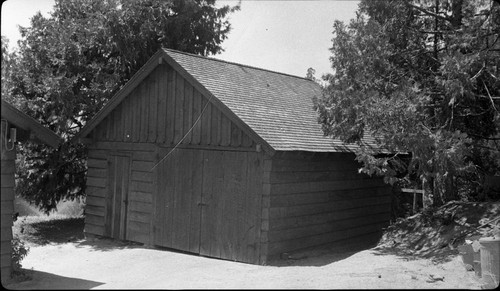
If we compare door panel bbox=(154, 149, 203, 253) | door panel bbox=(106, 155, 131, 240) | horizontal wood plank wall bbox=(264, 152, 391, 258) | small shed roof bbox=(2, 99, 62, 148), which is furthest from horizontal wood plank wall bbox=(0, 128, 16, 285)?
horizontal wood plank wall bbox=(264, 152, 391, 258)

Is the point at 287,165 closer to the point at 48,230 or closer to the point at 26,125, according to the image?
the point at 26,125

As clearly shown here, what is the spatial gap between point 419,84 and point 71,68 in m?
11.8

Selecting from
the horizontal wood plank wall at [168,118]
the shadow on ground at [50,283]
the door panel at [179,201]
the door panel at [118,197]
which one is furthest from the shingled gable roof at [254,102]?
the shadow on ground at [50,283]

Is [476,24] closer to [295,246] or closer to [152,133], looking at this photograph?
[295,246]

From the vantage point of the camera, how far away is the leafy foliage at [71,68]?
54.5 feet

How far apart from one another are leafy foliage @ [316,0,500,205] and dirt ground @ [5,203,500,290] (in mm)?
1495

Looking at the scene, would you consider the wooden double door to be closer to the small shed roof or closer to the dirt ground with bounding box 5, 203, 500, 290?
the dirt ground with bounding box 5, 203, 500, 290

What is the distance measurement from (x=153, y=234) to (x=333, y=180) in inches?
196

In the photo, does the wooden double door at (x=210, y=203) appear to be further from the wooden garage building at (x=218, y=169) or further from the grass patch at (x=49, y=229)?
the grass patch at (x=49, y=229)

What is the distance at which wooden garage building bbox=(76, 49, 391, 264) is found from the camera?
11.4 meters

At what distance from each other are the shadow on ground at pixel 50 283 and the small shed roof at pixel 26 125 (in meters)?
2.55

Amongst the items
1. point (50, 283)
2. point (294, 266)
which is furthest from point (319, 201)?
point (50, 283)

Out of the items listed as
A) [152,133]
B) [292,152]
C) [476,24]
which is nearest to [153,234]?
[152,133]

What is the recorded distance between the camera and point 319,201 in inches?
507
